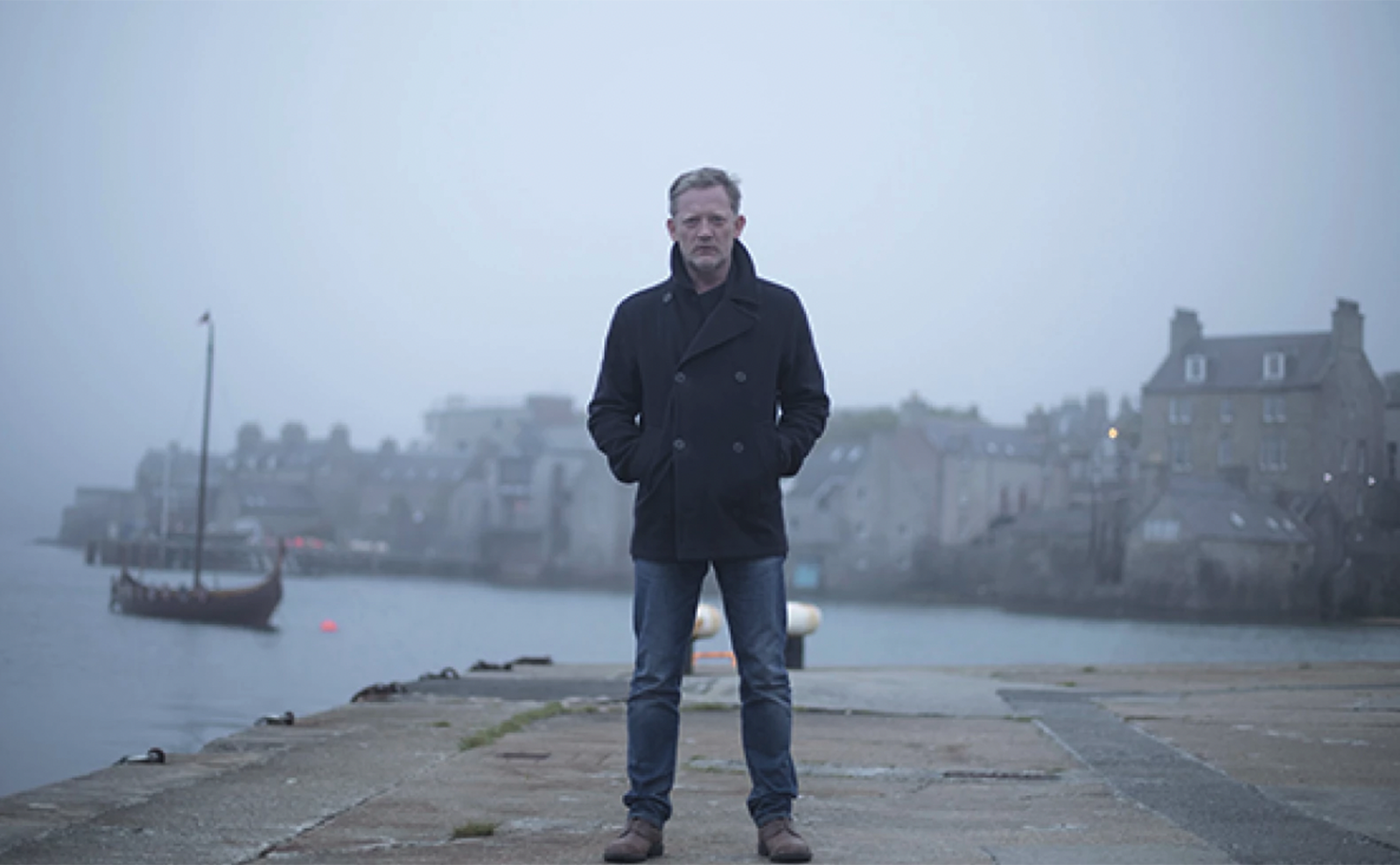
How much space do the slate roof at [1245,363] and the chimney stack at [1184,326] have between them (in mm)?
1881

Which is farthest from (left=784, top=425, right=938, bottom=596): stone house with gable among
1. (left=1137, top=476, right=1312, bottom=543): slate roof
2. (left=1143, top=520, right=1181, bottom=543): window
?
(left=1137, top=476, right=1312, bottom=543): slate roof

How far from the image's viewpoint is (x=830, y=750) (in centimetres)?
535

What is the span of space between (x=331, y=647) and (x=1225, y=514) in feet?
89.2

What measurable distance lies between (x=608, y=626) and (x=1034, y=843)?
2161 inches

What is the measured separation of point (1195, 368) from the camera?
40.2 metres

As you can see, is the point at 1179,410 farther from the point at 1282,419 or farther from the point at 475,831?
the point at 475,831

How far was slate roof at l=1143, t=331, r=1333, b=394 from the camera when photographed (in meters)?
28.9

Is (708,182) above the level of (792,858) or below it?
above

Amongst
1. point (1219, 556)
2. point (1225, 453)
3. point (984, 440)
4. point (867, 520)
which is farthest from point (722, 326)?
point (984, 440)

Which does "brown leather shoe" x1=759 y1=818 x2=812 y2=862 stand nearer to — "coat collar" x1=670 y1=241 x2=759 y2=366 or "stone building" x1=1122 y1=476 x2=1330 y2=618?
"coat collar" x1=670 y1=241 x2=759 y2=366

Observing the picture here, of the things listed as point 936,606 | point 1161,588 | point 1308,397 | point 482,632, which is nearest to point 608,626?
point 482,632

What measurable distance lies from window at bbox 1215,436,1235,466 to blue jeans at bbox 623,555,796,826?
30.4 meters

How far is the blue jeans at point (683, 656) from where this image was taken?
346cm

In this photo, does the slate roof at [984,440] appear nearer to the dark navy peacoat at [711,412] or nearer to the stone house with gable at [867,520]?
the stone house with gable at [867,520]
